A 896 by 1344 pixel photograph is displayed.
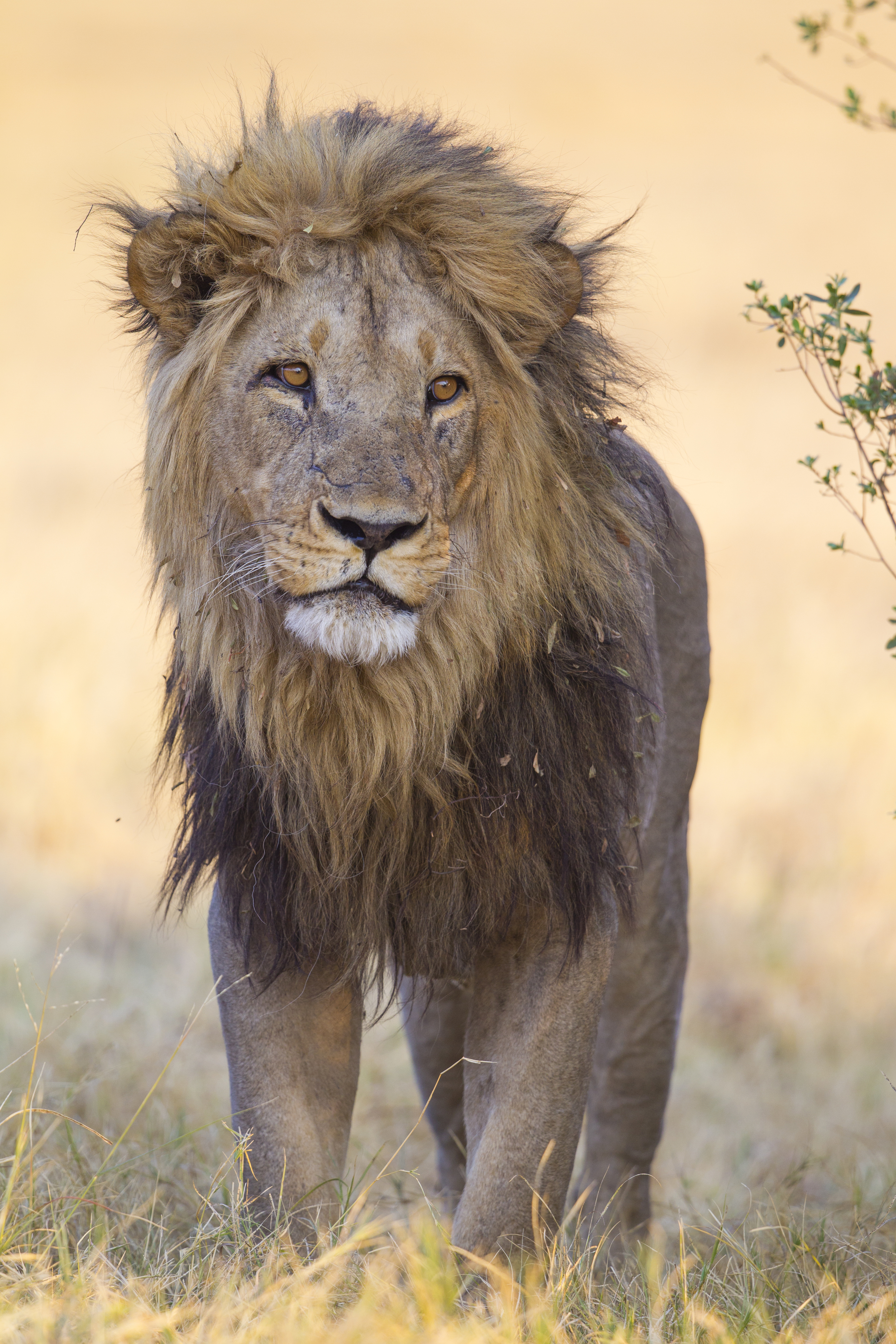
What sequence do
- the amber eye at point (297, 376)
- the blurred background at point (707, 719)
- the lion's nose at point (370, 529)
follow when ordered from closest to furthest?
the lion's nose at point (370, 529) → the amber eye at point (297, 376) → the blurred background at point (707, 719)

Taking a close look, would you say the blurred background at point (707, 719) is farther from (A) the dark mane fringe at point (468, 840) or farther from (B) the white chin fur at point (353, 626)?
(B) the white chin fur at point (353, 626)

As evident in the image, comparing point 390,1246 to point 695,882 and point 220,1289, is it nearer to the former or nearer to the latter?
point 220,1289

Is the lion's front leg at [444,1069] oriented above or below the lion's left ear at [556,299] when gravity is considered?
below

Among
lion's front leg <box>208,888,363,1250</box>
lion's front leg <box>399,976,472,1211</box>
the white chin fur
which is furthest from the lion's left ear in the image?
lion's front leg <box>399,976,472,1211</box>

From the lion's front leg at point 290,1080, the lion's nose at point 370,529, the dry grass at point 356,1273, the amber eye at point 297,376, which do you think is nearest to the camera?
the dry grass at point 356,1273

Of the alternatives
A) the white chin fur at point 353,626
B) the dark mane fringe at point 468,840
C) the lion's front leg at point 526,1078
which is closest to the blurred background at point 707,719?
the dark mane fringe at point 468,840

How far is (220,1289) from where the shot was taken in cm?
246

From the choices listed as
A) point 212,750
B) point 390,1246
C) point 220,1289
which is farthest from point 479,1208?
point 212,750

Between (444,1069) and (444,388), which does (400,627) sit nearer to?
(444,388)

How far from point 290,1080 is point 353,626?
1027 millimetres

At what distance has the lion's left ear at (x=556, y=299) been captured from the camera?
10.3 feet

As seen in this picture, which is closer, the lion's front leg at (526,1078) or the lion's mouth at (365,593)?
the lion's mouth at (365,593)

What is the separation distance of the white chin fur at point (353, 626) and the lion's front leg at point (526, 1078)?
780 mm

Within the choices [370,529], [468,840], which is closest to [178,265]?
[370,529]
